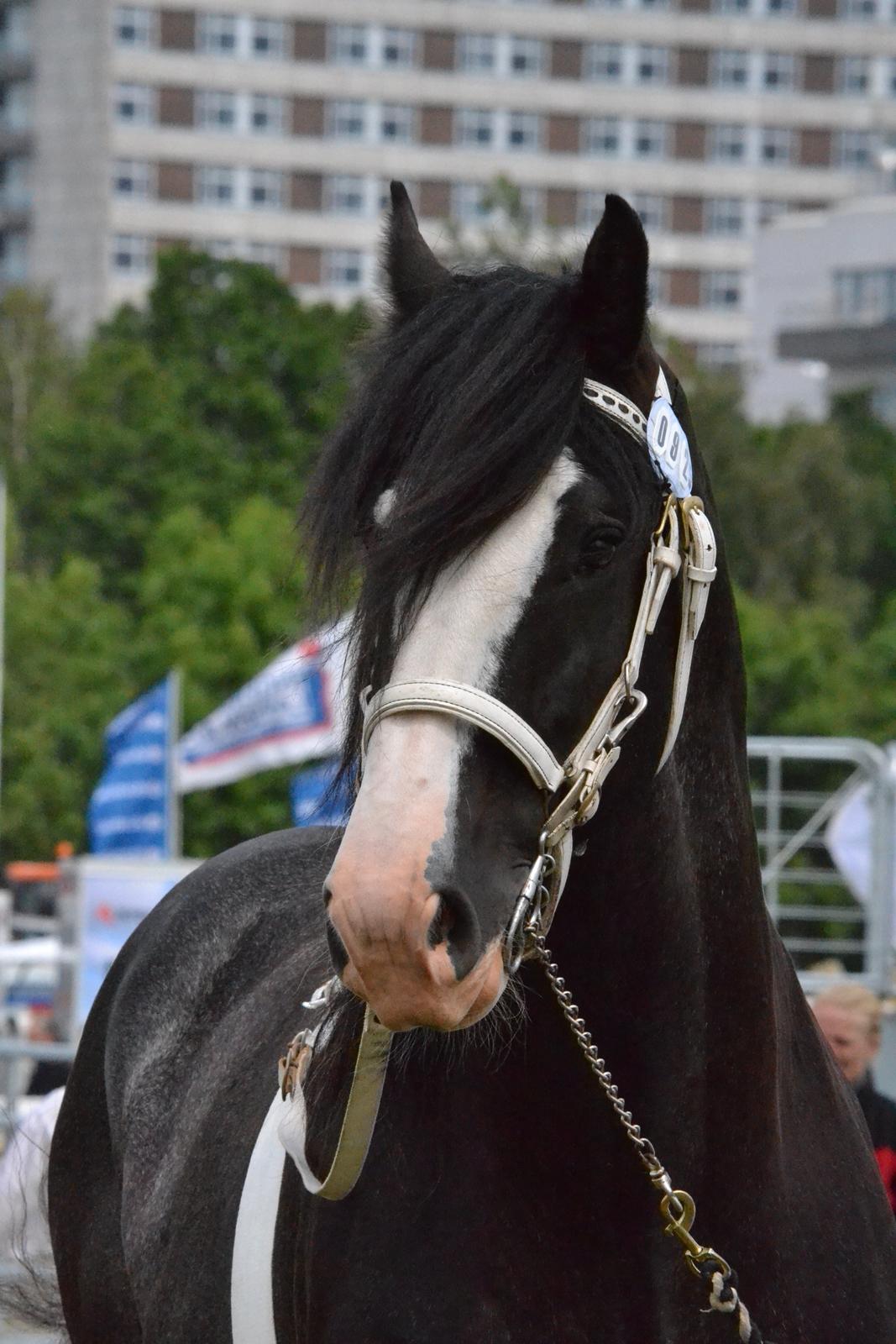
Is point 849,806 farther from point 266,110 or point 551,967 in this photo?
point 266,110

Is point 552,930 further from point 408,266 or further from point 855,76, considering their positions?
point 855,76

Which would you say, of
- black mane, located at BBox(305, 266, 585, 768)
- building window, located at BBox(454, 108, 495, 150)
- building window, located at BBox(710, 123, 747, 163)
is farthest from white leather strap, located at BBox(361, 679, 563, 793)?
building window, located at BBox(710, 123, 747, 163)

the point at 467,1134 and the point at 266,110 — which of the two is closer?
the point at 467,1134

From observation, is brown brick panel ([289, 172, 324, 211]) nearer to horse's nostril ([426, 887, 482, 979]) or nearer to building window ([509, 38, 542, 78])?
building window ([509, 38, 542, 78])

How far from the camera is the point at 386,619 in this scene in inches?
120

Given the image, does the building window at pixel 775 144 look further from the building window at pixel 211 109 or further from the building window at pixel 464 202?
the building window at pixel 211 109

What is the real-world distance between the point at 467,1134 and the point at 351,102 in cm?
8983

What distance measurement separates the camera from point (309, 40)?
89.5 metres

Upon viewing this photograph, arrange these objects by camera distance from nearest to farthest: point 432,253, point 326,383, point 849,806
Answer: point 432,253, point 326,383, point 849,806

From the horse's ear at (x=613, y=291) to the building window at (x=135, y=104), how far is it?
88.6 meters

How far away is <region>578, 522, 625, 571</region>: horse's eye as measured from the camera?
306cm

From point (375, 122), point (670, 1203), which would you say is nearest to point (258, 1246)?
point (670, 1203)

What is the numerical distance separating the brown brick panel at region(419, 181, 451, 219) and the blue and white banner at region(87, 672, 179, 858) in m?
73.1

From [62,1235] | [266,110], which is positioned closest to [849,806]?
[62,1235]
